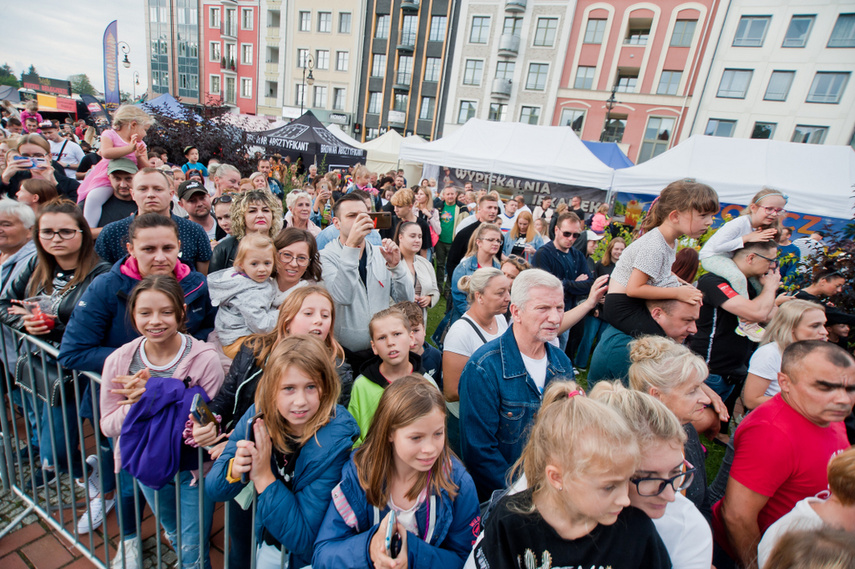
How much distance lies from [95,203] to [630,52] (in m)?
31.4

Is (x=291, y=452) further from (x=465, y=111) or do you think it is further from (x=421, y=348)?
(x=465, y=111)

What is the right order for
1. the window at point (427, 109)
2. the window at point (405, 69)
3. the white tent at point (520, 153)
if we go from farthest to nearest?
1. the window at point (405, 69)
2. the window at point (427, 109)
3. the white tent at point (520, 153)

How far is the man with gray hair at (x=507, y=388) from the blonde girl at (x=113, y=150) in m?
3.62

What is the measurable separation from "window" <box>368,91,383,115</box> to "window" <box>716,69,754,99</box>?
25365 mm

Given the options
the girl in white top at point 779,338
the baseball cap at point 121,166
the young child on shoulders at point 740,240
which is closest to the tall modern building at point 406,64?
the young child on shoulders at point 740,240

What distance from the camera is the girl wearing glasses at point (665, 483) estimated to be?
4.47ft

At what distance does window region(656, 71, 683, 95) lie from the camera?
25255 millimetres

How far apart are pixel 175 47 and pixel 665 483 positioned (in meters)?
57.2

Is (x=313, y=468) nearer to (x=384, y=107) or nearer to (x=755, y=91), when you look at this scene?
(x=755, y=91)

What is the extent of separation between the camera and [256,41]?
38.4 meters

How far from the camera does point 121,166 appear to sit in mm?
3527

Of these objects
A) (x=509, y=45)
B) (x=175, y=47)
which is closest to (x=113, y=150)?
(x=509, y=45)

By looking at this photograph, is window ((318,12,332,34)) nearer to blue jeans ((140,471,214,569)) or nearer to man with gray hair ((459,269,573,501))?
man with gray hair ((459,269,573,501))

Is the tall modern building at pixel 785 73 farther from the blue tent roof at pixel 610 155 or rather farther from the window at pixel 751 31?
the blue tent roof at pixel 610 155
